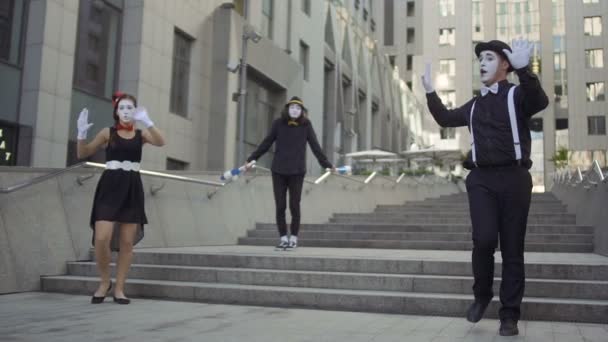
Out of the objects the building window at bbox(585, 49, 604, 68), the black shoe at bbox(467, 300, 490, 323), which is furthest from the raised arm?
the building window at bbox(585, 49, 604, 68)

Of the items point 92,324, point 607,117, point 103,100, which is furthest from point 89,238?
point 607,117

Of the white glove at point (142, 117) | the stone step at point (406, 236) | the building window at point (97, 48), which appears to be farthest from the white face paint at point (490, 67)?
the building window at point (97, 48)

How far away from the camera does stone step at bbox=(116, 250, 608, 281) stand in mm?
6086

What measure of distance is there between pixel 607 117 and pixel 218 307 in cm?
5651

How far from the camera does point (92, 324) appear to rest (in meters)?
4.80

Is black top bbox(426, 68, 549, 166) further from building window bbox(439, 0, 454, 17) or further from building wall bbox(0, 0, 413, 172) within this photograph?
building window bbox(439, 0, 454, 17)

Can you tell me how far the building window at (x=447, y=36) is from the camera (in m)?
60.8

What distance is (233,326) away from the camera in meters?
4.84

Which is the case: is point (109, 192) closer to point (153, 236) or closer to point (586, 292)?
point (153, 236)

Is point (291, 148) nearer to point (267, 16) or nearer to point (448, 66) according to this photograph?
point (267, 16)

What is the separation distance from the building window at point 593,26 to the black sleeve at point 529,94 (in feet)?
191

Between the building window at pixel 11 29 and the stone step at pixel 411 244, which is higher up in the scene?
the building window at pixel 11 29

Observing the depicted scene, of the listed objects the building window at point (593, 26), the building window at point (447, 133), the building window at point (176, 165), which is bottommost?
the building window at point (176, 165)

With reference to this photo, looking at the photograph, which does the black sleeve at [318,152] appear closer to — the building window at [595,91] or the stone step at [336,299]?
the stone step at [336,299]
